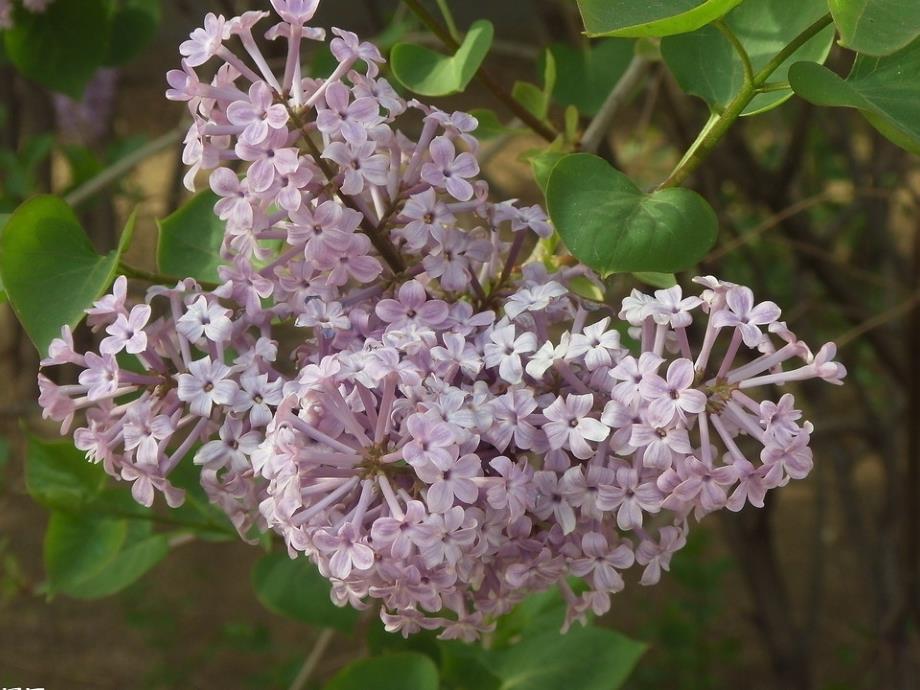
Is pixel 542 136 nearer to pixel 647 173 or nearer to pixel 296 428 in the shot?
pixel 296 428

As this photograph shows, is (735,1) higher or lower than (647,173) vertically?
higher

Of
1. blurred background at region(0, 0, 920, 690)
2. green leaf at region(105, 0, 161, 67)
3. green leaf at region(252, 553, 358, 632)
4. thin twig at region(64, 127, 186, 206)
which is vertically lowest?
blurred background at region(0, 0, 920, 690)

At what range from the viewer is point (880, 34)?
0.58 m

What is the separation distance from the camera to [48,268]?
72 centimetres

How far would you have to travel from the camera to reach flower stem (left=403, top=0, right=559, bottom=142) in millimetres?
829

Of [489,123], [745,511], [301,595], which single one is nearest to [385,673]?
[301,595]

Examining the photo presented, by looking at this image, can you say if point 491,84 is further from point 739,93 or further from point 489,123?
point 739,93

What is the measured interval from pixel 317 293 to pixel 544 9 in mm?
1084

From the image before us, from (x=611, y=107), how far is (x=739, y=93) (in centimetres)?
30

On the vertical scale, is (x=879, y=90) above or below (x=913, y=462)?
above

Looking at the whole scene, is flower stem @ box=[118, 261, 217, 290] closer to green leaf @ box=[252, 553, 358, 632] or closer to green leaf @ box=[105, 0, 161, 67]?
green leaf @ box=[252, 553, 358, 632]

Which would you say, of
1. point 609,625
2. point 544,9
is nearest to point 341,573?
point 544,9

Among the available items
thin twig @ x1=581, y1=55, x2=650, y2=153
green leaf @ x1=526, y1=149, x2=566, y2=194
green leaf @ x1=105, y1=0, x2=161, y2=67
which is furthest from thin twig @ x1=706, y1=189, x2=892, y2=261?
green leaf @ x1=105, y1=0, x2=161, y2=67

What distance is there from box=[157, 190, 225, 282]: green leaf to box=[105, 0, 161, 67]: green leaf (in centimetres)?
55
